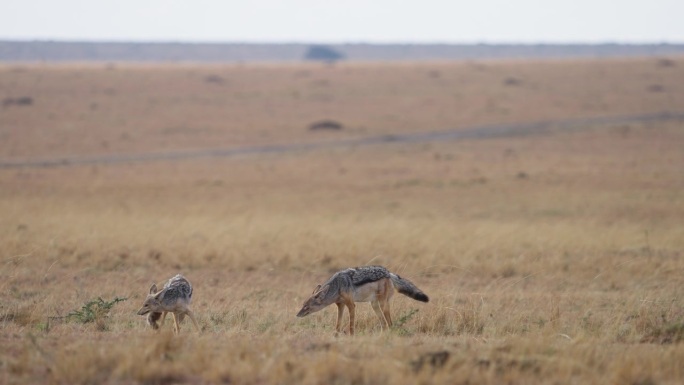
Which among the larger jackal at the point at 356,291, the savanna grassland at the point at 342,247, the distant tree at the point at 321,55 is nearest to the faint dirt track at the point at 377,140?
the savanna grassland at the point at 342,247

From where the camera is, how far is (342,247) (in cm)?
1714

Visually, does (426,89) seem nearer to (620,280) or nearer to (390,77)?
(390,77)

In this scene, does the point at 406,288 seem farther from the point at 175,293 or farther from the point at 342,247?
the point at 342,247

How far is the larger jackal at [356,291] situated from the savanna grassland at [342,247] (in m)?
0.30

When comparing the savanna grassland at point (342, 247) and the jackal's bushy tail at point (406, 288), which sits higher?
the jackal's bushy tail at point (406, 288)

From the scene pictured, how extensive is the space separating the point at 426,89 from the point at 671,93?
1930 cm

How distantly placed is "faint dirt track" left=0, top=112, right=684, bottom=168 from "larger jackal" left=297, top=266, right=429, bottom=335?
99.3 feet

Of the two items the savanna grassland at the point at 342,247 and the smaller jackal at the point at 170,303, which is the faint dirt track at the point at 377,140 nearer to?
the savanna grassland at the point at 342,247

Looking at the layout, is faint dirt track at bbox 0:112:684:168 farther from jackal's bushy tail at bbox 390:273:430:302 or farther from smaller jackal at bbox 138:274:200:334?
jackal's bushy tail at bbox 390:273:430:302

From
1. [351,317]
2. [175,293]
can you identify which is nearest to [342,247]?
[351,317]

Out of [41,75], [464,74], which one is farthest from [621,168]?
[41,75]

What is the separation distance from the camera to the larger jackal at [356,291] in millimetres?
9805

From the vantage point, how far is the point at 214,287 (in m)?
13.8

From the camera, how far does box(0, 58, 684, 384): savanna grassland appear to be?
768cm
